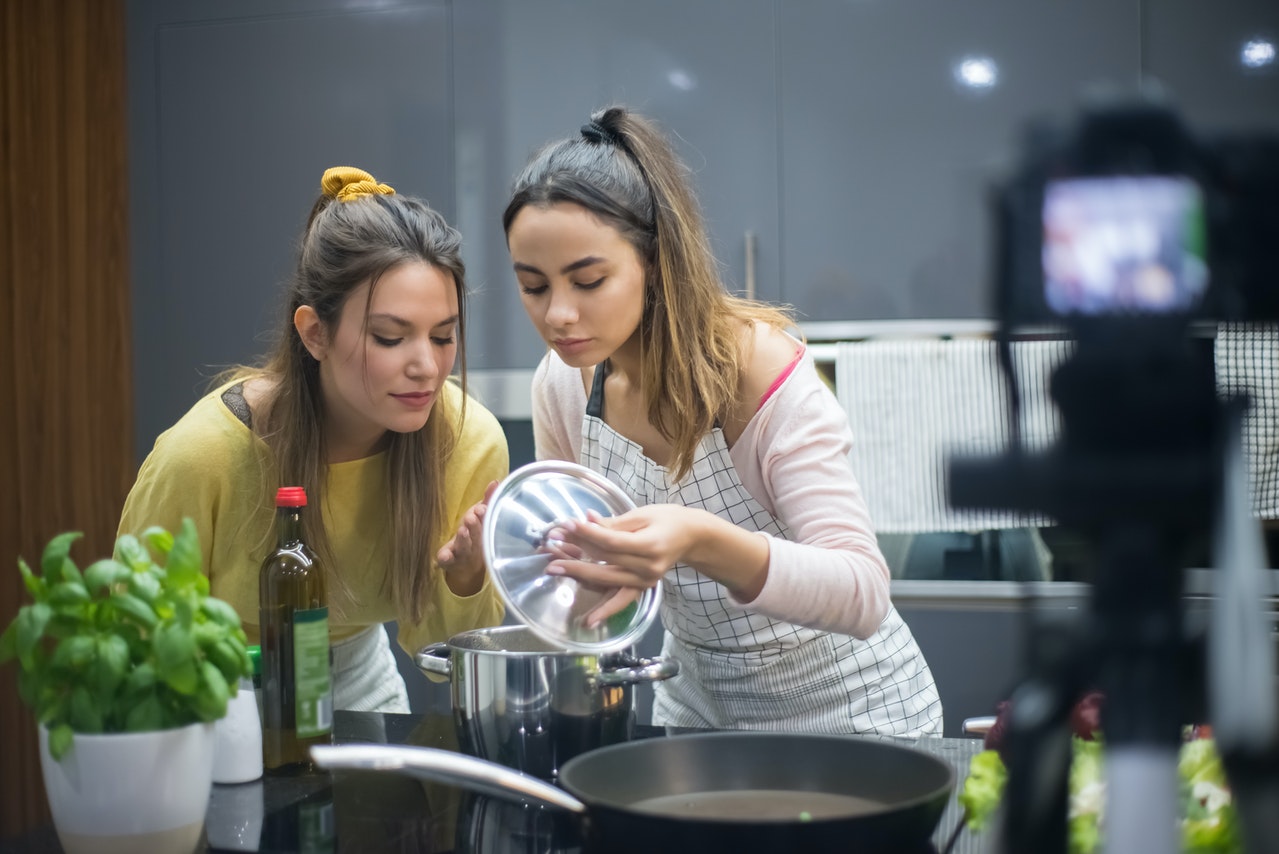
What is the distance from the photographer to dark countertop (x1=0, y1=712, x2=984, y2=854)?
87cm

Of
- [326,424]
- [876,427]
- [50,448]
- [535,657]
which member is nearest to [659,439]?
[326,424]

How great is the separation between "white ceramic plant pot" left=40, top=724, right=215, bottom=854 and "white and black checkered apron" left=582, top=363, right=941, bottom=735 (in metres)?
0.69

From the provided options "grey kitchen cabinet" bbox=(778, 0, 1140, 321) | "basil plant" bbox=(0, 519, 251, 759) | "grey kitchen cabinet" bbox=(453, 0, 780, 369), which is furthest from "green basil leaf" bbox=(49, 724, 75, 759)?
"grey kitchen cabinet" bbox=(778, 0, 1140, 321)

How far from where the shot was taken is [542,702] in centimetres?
96

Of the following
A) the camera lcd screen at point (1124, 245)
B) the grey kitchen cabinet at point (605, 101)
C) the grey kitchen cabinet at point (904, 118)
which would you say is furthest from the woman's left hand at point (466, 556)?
the grey kitchen cabinet at point (904, 118)

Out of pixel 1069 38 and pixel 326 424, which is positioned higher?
pixel 1069 38

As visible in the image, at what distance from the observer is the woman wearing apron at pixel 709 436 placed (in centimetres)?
122

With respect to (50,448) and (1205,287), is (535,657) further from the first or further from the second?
(50,448)

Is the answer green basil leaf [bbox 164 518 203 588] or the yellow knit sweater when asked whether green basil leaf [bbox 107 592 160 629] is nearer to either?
green basil leaf [bbox 164 518 203 588]

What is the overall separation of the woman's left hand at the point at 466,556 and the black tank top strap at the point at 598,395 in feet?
0.82

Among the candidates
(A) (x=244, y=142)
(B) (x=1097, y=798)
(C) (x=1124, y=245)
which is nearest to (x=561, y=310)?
(B) (x=1097, y=798)

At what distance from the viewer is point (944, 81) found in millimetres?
2350

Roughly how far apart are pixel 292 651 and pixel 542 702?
252 mm

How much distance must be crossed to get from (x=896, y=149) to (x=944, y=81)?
6.1 inches
